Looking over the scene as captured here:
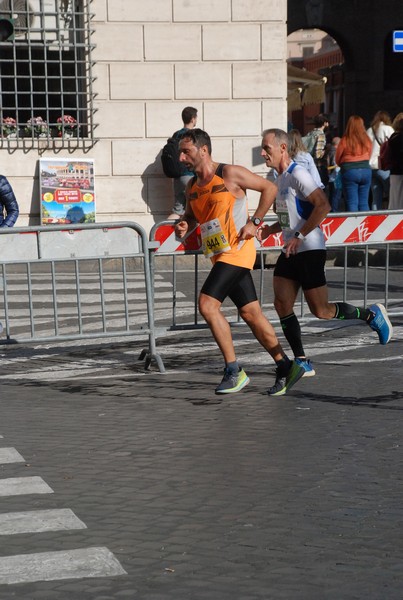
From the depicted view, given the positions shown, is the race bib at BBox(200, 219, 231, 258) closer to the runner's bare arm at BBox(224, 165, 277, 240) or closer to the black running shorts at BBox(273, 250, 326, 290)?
the runner's bare arm at BBox(224, 165, 277, 240)

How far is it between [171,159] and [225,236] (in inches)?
331

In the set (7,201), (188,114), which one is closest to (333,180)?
(188,114)

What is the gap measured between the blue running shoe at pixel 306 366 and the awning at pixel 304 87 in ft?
79.4

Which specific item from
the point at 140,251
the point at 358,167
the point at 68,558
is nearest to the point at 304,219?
the point at 140,251

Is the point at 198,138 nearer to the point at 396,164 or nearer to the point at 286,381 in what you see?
the point at 286,381

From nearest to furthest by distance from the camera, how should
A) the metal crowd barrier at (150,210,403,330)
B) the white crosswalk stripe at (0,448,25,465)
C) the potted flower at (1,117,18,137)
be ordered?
the white crosswalk stripe at (0,448,25,465)
the metal crowd barrier at (150,210,403,330)
the potted flower at (1,117,18,137)

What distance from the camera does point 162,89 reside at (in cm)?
1711

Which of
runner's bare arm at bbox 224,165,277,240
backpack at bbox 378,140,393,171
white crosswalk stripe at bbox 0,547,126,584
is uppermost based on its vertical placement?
runner's bare arm at bbox 224,165,277,240

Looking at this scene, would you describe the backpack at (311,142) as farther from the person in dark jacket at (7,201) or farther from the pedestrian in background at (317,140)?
the person in dark jacket at (7,201)

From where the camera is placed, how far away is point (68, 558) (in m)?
4.98

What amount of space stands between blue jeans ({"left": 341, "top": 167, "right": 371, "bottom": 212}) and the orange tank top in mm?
9086

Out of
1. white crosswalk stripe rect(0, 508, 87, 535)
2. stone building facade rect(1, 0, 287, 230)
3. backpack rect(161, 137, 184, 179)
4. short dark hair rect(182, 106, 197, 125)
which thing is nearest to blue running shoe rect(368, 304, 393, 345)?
white crosswalk stripe rect(0, 508, 87, 535)

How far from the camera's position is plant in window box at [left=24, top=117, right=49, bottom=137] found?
16.9m

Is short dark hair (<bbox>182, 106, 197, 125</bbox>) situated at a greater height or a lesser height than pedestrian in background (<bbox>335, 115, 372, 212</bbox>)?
greater
